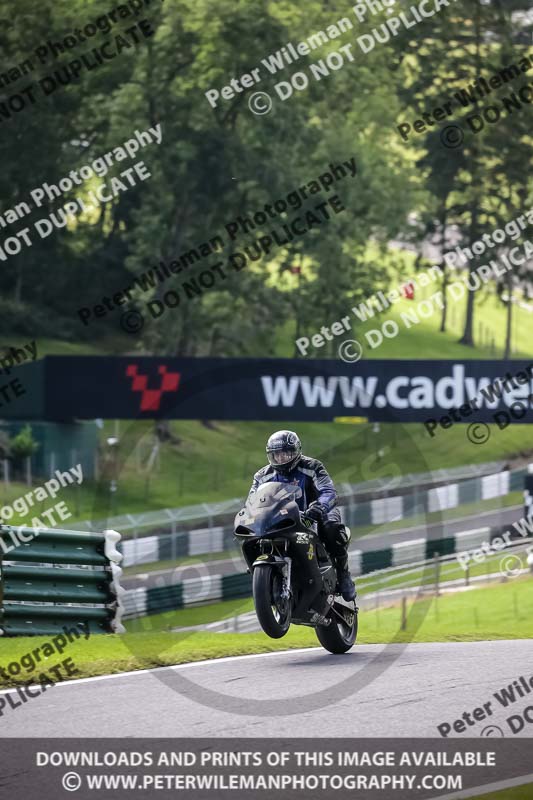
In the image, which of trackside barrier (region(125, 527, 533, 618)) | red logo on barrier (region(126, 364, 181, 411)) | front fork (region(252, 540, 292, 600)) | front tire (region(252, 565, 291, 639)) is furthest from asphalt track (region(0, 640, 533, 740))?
red logo on barrier (region(126, 364, 181, 411))

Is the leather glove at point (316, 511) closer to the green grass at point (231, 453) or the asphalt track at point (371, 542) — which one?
the asphalt track at point (371, 542)

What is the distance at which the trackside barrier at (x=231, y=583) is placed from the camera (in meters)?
23.9

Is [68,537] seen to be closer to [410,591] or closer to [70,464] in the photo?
[410,591]

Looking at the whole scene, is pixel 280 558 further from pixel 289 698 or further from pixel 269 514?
pixel 289 698

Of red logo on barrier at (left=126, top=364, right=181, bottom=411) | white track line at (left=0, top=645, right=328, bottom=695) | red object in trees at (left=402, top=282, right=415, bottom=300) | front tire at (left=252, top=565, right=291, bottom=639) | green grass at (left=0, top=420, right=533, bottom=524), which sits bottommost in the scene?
white track line at (left=0, top=645, right=328, bottom=695)

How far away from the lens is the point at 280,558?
10352mm

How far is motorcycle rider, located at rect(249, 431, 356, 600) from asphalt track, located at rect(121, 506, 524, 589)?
1619 cm

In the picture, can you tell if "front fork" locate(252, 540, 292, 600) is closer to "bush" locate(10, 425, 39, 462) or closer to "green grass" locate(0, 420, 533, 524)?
"green grass" locate(0, 420, 533, 524)

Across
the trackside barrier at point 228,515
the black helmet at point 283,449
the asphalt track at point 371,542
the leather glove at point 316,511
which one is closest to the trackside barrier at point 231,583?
the asphalt track at point 371,542

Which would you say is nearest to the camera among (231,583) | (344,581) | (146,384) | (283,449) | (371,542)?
(283,449)

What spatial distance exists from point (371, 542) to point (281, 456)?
954 inches

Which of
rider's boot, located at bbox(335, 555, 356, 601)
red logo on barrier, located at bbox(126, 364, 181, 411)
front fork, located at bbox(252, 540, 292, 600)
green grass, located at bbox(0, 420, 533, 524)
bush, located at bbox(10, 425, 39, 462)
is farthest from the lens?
green grass, located at bbox(0, 420, 533, 524)

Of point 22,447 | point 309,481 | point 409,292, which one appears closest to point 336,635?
point 309,481

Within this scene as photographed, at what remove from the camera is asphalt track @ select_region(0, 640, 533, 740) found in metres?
8.92
